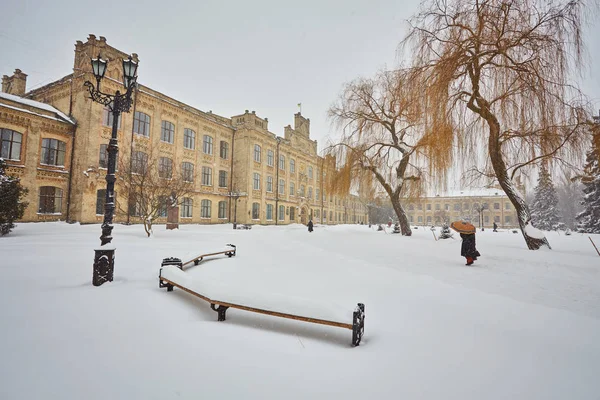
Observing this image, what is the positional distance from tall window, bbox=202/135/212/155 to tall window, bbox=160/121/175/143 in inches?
136

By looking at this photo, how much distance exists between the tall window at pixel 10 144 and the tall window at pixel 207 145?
45.3 feet

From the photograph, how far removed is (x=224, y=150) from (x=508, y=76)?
1067 inches

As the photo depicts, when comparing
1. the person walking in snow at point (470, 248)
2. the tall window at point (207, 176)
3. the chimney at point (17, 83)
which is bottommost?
the person walking in snow at point (470, 248)

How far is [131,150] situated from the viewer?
20.4 m

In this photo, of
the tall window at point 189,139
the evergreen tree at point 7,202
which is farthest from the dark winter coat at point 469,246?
the tall window at point 189,139

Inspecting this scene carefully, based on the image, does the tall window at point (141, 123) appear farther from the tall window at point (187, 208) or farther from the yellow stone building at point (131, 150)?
the tall window at point (187, 208)

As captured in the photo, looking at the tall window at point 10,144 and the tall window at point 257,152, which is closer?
the tall window at point 10,144

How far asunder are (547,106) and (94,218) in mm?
25699

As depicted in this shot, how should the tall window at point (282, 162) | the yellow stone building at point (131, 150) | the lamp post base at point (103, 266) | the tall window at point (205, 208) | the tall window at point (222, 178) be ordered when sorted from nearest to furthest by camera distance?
the lamp post base at point (103, 266) → the yellow stone building at point (131, 150) → the tall window at point (205, 208) → the tall window at point (222, 178) → the tall window at point (282, 162)

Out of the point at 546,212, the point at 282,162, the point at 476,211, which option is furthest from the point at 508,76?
the point at 476,211

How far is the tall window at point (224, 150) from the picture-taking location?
31219mm

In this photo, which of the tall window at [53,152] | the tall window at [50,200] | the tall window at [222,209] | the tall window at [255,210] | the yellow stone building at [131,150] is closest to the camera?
the yellow stone building at [131,150]

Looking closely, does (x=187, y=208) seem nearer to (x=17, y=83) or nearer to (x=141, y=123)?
(x=141, y=123)

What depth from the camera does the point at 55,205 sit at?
1927 cm
